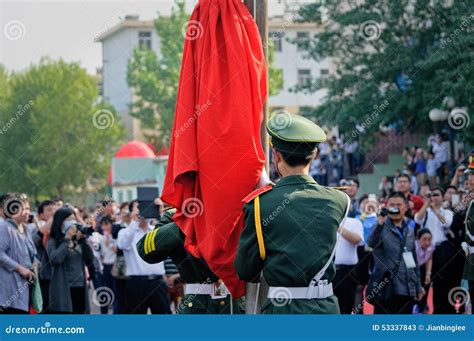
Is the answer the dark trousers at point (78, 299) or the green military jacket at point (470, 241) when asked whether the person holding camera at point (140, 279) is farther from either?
the green military jacket at point (470, 241)

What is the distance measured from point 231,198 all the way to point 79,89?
53231mm

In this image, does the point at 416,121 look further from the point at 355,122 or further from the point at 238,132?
the point at 238,132

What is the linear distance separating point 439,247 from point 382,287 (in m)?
3.20

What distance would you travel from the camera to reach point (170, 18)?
1982 inches

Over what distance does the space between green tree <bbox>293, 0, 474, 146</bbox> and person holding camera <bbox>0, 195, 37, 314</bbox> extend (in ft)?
38.0

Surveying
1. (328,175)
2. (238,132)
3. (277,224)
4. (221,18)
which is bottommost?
(328,175)

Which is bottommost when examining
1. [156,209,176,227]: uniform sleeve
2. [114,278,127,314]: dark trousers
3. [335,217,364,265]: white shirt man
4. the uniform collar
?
[114,278,127,314]: dark trousers

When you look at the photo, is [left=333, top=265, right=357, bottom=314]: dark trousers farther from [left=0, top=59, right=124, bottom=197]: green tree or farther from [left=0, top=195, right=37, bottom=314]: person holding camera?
[left=0, top=59, right=124, bottom=197]: green tree

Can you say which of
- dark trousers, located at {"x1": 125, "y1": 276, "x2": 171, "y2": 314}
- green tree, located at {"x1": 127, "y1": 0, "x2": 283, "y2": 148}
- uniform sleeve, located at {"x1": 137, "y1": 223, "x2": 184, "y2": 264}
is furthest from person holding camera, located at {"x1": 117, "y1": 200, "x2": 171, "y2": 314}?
green tree, located at {"x1": 127, "y1": 0, "x2": 283, "y2": 148}

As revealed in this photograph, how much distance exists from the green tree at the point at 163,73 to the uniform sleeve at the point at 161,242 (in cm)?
4143

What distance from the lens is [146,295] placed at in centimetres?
1376

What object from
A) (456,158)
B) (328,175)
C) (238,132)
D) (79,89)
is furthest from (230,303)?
(79,89)

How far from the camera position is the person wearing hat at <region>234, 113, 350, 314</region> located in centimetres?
593
